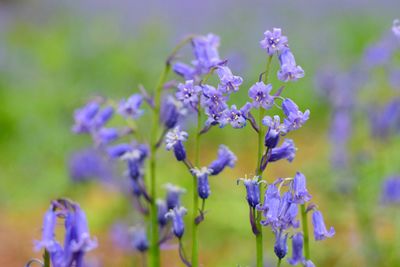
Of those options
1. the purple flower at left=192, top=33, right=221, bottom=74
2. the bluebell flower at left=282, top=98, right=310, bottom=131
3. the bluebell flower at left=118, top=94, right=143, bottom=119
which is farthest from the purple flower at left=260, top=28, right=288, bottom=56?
the bluebell flower at left=118, top=94, right=143, bottom=119

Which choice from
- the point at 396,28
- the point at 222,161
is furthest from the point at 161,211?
the point at 396,28

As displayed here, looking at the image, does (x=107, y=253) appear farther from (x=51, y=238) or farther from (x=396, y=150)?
(x=51, y=238)

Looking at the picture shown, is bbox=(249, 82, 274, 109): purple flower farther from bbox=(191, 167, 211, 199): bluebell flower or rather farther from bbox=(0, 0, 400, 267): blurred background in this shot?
bbox=(0, 0, 400, 267): blurred background

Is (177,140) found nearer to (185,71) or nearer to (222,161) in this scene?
(222,161)

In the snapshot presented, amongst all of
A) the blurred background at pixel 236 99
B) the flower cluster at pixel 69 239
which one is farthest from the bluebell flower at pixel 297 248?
the blurred background at pixel 236 99

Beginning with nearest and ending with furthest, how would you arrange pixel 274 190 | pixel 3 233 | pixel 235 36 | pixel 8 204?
pixel 274 190 → pixel 3 233 → pixel 8 204 → pixel 235 36

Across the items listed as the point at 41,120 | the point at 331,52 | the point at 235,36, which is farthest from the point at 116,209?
the point at 235,36

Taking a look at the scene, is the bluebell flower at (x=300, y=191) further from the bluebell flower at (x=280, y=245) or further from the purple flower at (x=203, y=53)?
the purple flower at (x=203, y=53)
